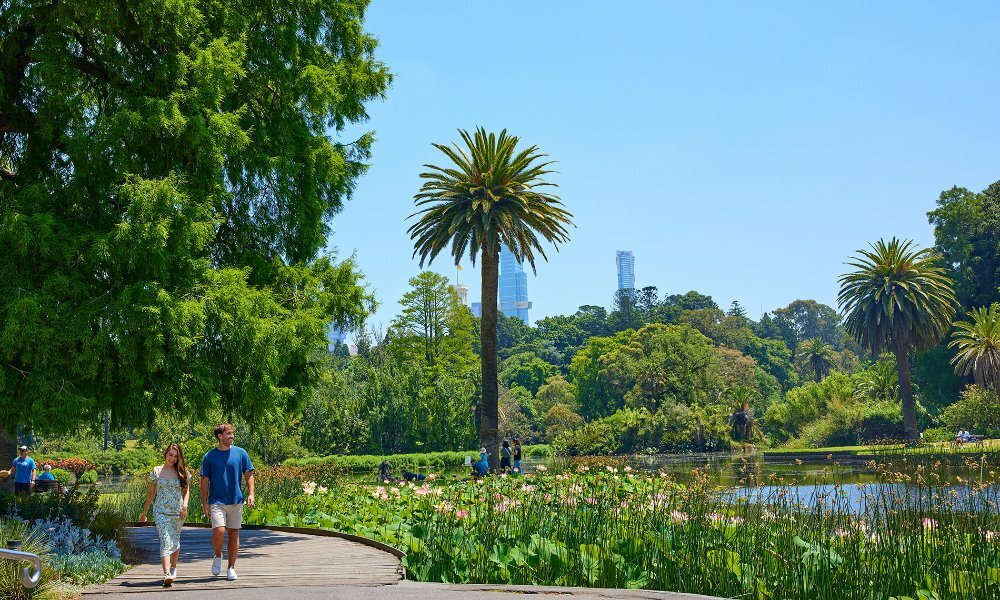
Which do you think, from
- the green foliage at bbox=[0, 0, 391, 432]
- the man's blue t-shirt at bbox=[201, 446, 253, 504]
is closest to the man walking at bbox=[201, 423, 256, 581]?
the man's blue t-shirt at bbox=[201, 446, 253, 504]

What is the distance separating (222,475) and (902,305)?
63843mm

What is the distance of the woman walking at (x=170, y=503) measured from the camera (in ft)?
30.5

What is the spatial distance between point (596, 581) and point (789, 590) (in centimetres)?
201

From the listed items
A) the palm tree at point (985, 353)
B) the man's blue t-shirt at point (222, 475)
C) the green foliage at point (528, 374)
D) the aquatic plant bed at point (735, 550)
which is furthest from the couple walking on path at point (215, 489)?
the green foliage at point (528, 374)

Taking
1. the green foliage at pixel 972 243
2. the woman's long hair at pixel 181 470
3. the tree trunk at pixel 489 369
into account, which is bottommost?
the woman's long hair at pixel 181 470

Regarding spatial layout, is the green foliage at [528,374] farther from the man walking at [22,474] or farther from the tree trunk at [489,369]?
the man walking at [22,474]

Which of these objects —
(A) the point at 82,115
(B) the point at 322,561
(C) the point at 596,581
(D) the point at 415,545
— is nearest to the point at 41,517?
(B) the point at 322,561

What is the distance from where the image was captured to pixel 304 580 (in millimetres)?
9328

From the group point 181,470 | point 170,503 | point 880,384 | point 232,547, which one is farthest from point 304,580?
point 880,384

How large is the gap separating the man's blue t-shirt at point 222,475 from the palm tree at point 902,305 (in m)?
62.0

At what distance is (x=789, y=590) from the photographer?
8.20m

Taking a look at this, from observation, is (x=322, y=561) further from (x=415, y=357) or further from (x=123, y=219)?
(x=415, y=357)

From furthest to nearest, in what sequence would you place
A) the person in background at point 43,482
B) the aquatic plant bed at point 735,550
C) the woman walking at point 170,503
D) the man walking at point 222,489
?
the person in background at point 43,482
the man walking at point 222,489
the woman walking at point 170,503
the aquatic plant bed at point 735,550

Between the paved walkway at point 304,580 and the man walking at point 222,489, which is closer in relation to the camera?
the paved walkway at point 304,580
